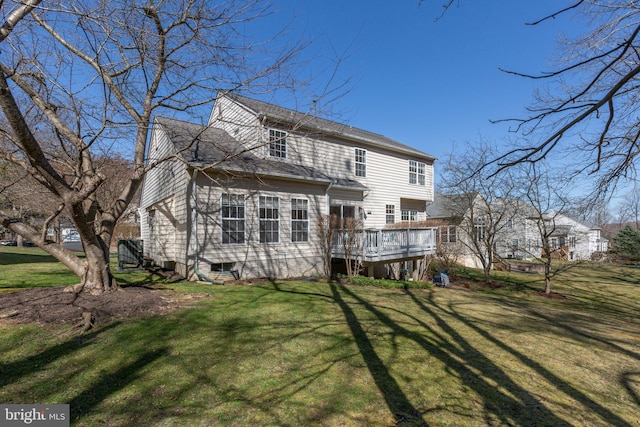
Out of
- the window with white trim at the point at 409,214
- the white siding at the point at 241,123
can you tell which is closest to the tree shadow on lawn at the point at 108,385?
the white siding at the point at 241,123

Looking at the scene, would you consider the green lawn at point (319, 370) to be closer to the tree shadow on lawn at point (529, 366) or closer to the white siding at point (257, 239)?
the tree shadow on lawn at point (529, 366)

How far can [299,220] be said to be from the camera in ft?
37.1

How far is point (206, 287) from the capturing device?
8219 millimetres

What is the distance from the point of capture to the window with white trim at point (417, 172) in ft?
58.1

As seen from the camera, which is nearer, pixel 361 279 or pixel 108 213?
pixel 108 213

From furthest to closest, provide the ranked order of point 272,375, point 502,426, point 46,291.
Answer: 1. point 46,291
2. point 272,375
3. point 502,426

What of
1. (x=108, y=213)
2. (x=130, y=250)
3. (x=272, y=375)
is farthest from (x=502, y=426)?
(x=130, y=250)

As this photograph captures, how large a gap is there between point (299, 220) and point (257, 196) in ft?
6.29

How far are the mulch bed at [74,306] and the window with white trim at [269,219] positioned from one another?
4.46 metres

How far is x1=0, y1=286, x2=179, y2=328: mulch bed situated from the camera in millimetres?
4781

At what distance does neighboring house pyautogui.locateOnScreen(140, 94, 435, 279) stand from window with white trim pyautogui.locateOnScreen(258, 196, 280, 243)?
4 centimetres

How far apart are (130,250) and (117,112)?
637 cm

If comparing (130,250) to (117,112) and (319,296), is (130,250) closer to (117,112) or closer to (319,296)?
(117,112)

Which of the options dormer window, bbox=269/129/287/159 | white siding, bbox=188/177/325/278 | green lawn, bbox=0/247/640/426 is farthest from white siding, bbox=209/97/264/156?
green lawn, bbox=0/247/640/426
